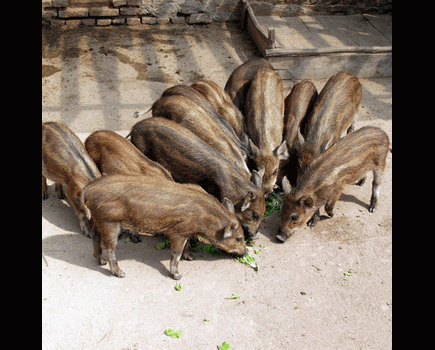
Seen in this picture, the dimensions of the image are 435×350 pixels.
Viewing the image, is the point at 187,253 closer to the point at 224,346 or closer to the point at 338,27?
the point at 224,346

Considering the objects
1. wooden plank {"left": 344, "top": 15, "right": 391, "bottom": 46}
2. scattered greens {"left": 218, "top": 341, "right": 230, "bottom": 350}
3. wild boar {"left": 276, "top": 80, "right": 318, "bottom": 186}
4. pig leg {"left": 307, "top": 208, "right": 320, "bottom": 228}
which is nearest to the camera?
scattered greens {"left": 218, "top": 341, "right": 230, "bottom": 350}

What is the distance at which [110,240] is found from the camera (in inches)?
165

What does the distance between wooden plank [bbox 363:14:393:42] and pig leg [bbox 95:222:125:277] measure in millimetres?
7225

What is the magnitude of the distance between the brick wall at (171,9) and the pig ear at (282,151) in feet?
16.6

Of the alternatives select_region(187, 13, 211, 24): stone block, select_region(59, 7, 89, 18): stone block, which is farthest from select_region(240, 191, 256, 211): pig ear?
select_region(59, 7, 89, 18): stone block

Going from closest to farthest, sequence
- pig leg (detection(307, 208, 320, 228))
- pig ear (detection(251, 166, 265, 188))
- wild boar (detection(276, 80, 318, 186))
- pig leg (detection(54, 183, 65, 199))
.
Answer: pig ear (detection(251, 166, 265, 188)) < pig leg (detection(307, 208, 320, 228)) < pig leg (detection(54, 183, 65, 199)) < wild boar (detection(276, 80, 318, 186))

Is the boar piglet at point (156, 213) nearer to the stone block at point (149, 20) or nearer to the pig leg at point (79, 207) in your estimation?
the pig leg at point (79, 207)

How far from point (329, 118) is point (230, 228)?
220cm

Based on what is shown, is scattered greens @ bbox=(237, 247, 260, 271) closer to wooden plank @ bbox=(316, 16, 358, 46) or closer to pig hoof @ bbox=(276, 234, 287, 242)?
pig hoof @ bbox=(276, 234, 287, 242)

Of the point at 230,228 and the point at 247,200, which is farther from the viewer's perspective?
the point at 247,200

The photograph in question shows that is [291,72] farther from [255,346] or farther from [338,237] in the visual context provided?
[255,346]

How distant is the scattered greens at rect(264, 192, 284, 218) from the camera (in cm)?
531

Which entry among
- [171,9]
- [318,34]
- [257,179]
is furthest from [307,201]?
[171,9]

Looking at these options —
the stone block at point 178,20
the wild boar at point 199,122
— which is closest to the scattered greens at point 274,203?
the wild boar at point 199,122
